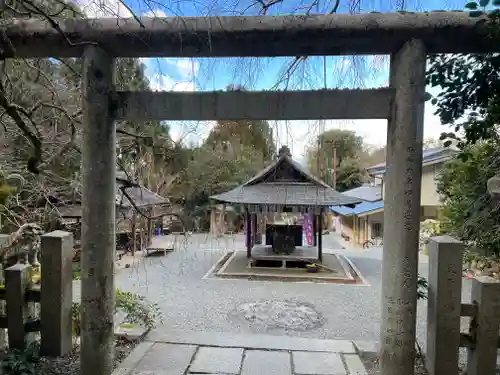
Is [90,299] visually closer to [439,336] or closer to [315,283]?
[439,336]

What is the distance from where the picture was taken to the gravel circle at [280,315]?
5918 millimetres

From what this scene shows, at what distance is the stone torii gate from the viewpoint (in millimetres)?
2377

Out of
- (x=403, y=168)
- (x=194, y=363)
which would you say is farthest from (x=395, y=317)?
(x=194, y=363)

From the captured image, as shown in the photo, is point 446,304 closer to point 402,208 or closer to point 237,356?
point 402,208

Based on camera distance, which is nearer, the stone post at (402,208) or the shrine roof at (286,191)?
the stone post at (402,208)

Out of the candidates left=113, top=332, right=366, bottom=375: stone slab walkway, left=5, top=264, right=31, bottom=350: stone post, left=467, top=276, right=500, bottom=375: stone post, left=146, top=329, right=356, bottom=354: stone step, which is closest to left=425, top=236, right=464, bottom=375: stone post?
left=467, top=276, right=500, bottom=375: stone post

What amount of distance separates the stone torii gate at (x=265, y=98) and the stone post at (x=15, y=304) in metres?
0.65

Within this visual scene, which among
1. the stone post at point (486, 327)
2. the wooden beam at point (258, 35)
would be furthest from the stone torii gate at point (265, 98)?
the stone post at point (486, 327)

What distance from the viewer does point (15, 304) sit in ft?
9.50

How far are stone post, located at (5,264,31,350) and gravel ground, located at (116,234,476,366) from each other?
1800 millimetres

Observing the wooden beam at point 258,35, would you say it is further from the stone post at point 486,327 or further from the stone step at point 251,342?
the stone step at point 251,342

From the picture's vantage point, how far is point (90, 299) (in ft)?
8.84

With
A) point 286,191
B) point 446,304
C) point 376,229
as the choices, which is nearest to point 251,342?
A: point 446,304

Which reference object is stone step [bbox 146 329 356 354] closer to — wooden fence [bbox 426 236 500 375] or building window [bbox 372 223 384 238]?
wooden fence [bbox 426 236 500 375]
